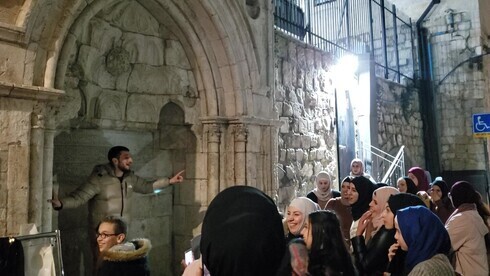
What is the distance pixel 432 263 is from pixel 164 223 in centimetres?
343

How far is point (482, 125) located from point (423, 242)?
5.69m

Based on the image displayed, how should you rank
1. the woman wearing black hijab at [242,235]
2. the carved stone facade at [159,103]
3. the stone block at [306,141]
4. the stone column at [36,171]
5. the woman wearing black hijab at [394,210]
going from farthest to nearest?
the stone block at [306,141], the carved stone facade at [159,103], the stone column at [36,171], the woman wearing black hijab at [394,210], the woman wearing black hijab at [242,235]

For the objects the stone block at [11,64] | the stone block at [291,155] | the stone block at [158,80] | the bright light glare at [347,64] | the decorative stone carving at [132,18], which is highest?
the bright light glare at [347,64]

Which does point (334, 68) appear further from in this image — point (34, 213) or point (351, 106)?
point (34, 213)

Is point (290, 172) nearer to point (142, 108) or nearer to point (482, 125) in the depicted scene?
point (142, 108)

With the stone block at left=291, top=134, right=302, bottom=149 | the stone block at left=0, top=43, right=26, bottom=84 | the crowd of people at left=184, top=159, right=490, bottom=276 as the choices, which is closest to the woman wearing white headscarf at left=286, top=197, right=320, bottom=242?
the crowd of people at left=184, top=159, right=490, bottom=276

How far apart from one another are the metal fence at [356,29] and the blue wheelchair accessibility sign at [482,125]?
2.66 metres

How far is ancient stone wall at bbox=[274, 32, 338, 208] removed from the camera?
18.4 ft

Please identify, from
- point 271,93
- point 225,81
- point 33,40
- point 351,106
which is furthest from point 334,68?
point 33,40

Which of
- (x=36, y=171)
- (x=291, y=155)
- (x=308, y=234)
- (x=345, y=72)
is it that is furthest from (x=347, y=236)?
(x=345, y=72)

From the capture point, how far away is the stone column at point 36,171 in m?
2.81

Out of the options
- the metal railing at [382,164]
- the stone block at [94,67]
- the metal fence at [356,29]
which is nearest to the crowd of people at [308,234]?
the stone block at [94,67]

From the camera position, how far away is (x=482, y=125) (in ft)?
21.9

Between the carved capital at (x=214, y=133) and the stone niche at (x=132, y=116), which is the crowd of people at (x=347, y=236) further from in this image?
the stone niche at (x=132, y=116)
